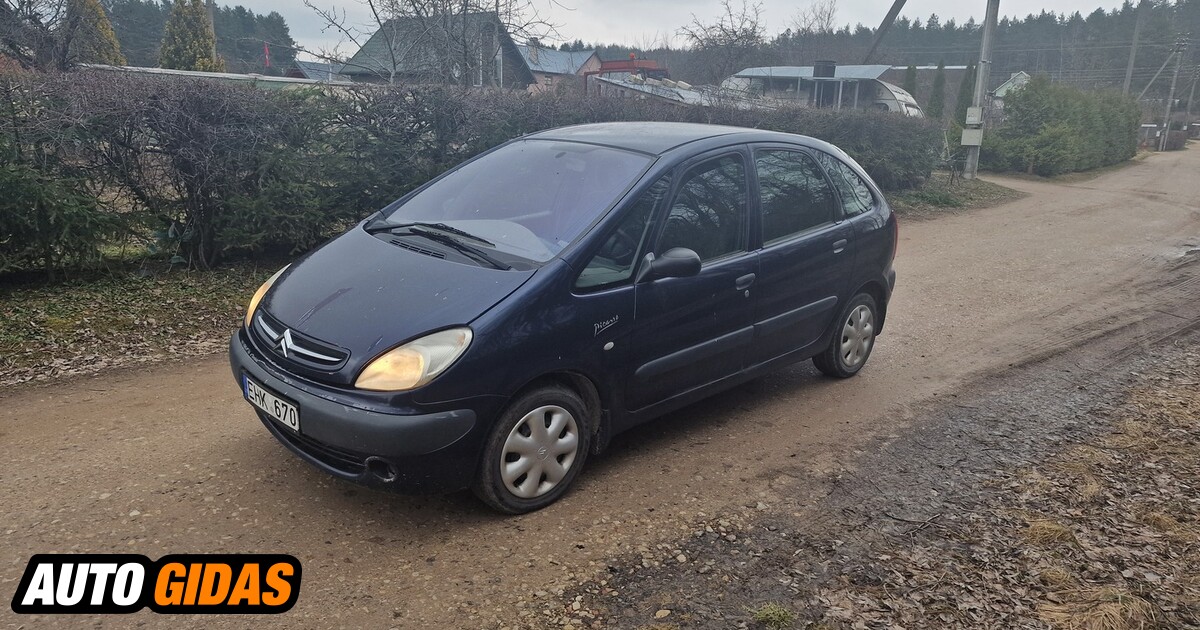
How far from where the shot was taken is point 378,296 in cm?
351

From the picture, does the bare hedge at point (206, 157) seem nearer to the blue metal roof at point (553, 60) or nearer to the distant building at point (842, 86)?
the blue metal roof at point (553, 60)

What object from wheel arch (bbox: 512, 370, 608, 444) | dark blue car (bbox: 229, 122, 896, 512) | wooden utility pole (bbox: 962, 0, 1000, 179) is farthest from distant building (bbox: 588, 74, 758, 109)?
wheel arch (bbox: 512, 370, 608, 444)

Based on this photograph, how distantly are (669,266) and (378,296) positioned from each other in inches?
54.1

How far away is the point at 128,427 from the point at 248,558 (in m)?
1.80

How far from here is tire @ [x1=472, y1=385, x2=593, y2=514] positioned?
11.2ft

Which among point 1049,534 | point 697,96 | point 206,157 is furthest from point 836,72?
point 1049,534

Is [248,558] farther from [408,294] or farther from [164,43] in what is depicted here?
[164,43]

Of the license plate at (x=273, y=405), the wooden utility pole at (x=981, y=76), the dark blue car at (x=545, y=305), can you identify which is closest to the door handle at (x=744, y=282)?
the dark blue car at (x=545, y=305)

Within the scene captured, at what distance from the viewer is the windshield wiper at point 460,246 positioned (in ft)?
12.1

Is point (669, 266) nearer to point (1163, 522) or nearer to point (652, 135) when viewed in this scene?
point (652, 135)

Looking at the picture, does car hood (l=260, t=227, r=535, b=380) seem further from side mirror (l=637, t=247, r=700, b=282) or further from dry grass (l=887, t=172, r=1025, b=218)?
dry grass (l=887, t=172, r=1025, b=218)

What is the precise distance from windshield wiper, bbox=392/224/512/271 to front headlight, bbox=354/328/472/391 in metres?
0.54

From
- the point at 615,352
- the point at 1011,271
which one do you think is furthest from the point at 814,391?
the point at 1011,271

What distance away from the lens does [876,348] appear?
6441 mm
